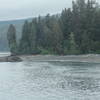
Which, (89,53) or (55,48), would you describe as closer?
(89,53)

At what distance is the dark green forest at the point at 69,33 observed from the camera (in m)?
106

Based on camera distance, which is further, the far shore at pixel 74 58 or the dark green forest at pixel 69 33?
the dark green forest at pixel 69 33

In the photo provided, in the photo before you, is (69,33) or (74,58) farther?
(69,33)

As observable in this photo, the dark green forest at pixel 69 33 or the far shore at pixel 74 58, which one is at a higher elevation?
the dark green forest at pixel 69 33

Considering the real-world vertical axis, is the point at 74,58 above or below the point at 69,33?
below

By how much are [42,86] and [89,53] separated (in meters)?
66.3

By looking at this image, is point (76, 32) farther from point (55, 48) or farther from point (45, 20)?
point (45, 20)

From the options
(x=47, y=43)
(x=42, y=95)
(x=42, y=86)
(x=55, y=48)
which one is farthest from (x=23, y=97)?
(x=47, y=43)

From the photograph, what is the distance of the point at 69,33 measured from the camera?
378 feet

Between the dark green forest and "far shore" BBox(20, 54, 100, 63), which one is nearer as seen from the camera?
"far shore" BBox(20, 54, 100, 63)

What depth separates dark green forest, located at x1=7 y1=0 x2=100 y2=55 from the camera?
106 metres

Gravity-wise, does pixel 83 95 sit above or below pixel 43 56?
above

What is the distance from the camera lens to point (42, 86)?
1523 inches

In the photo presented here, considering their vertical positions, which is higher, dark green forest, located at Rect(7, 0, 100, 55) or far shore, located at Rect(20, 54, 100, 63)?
dark green forest, located at Rect(7, 0, 100, 55)
